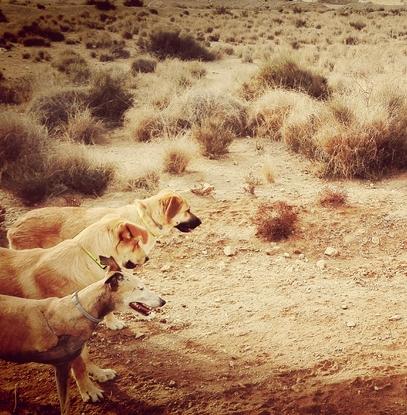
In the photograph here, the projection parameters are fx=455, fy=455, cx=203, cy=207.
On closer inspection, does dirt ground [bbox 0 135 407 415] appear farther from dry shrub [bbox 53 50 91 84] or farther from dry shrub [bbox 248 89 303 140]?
dry shrub [bbox 53 50 91 84]

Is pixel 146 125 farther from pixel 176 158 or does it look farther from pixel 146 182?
pixel 146 182

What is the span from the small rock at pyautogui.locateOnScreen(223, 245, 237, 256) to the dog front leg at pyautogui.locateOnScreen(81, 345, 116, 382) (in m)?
2.61

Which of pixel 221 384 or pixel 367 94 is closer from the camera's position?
pixel 221 384

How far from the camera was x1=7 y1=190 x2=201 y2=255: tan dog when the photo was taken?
16.9ft

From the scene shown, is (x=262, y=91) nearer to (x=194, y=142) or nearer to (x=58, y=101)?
(x=194, y=142)

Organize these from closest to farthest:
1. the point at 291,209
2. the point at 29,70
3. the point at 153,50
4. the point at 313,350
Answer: the point at 313,350
the point at 291,209
the point at 29,70
the point at 153,50

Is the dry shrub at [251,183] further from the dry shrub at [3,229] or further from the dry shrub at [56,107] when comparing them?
the dry shrub at [56,107]

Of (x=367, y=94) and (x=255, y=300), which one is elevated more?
(x=367, y=94)

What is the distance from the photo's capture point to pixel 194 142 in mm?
10453

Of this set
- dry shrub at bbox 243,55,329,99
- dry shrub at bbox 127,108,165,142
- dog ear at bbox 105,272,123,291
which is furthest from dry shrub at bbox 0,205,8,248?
dry shrub at bbox 243,55,329,99

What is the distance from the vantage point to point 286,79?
533 inches

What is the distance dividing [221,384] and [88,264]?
165 cm

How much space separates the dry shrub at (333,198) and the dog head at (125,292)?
4.49 metres

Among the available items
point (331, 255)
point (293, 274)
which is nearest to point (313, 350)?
point (293, 274)
